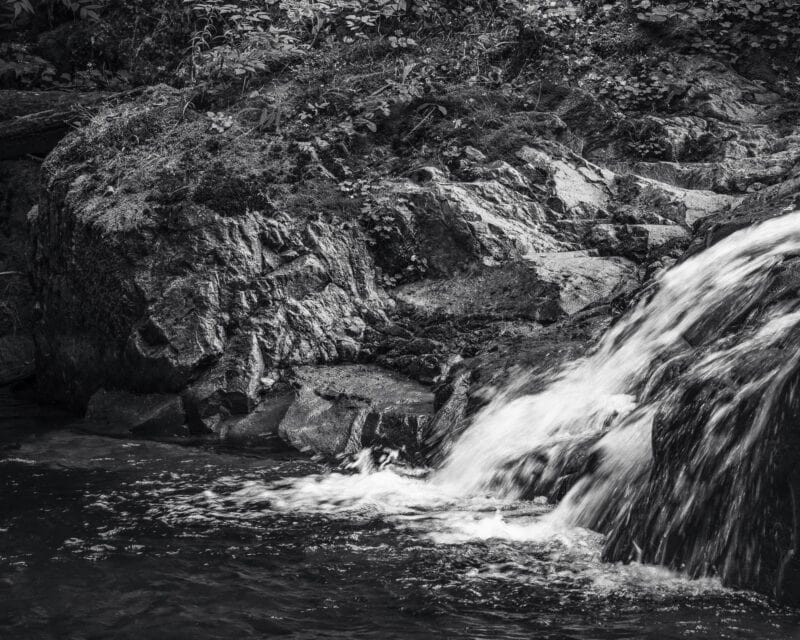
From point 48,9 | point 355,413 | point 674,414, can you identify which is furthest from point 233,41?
point 674,414

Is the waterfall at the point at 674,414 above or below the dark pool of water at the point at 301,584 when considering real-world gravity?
above

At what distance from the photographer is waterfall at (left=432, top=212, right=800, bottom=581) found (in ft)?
10.2

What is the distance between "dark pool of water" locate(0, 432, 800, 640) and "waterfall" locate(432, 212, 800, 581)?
29 cm

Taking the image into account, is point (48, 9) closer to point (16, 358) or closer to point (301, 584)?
point (16, 358)

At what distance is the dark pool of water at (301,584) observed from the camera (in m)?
2.84

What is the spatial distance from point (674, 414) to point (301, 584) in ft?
5.78

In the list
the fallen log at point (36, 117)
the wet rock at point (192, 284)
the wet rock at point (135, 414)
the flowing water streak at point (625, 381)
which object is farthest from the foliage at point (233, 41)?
the flowing water streak at point (625, 381)

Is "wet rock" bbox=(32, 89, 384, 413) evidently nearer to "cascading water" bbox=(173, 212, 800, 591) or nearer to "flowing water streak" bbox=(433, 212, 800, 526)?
"cascading water" bbox=(173, 212, 800, 591)

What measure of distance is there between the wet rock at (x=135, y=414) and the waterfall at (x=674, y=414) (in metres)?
2.49

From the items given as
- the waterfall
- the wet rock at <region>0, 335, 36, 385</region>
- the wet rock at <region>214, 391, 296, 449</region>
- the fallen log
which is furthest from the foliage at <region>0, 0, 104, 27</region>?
the waterfall

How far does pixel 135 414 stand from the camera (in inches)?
257

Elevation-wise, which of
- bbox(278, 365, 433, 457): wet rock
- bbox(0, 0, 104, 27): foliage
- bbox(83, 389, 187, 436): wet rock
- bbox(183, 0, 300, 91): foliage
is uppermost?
bbox(0, 0, 104, 27): foliage

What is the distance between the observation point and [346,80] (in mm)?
8453

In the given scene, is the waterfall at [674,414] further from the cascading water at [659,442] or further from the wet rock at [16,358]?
the wet rock at [16,358]
